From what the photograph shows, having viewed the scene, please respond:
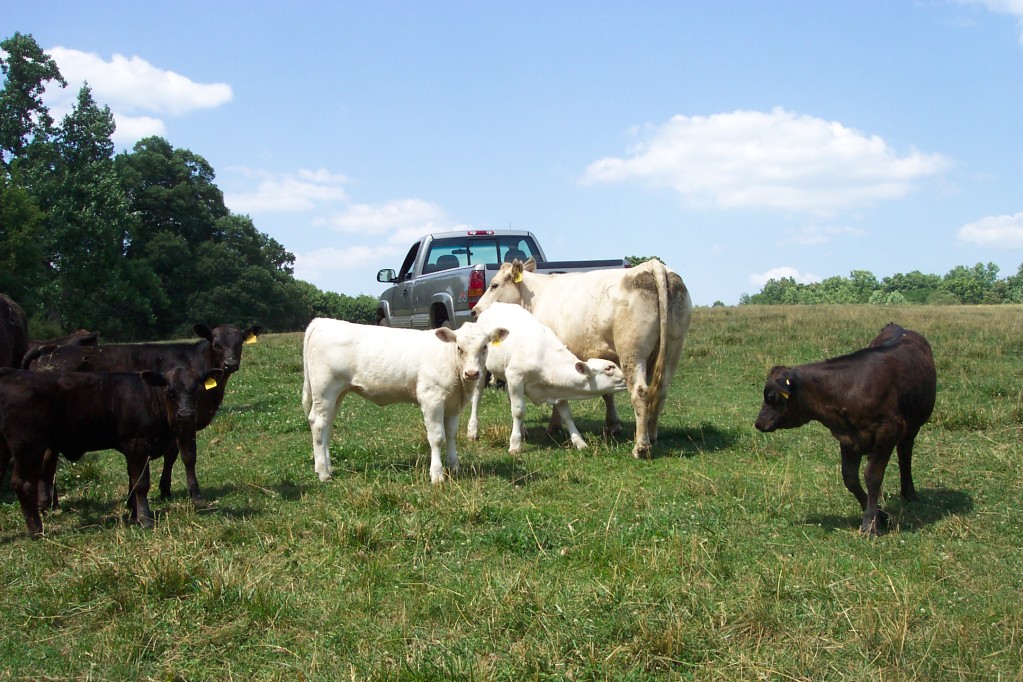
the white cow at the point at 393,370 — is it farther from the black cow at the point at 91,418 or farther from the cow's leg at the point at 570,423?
the cow's leg at the point at 570,423

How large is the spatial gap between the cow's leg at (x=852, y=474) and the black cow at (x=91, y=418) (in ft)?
18.0

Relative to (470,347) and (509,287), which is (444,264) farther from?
(470,347)

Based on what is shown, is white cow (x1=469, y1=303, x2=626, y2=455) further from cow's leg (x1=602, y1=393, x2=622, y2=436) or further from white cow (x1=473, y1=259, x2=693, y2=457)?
cow's leg (x1=602, y1=393, x2=622, y2=436)

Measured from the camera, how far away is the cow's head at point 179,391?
7.67 meters

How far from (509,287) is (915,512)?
675 cm

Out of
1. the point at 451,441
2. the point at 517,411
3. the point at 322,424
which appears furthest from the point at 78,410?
the point at 517,411

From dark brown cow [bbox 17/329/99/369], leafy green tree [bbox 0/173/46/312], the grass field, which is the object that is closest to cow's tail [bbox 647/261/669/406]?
the grass field

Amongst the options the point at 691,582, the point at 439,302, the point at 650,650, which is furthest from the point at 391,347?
the point at 439,302

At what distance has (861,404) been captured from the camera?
23.1 ft

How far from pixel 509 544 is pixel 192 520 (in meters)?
2.78

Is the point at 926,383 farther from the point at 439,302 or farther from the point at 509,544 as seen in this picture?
the point at 439,302

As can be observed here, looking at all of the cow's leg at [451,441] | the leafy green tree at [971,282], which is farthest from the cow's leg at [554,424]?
the leafy green tree at [971,282]

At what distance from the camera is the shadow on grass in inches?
279

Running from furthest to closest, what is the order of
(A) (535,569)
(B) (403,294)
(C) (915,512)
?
(B) (403,294)
(C) (915,512)
(A) (535,569)
